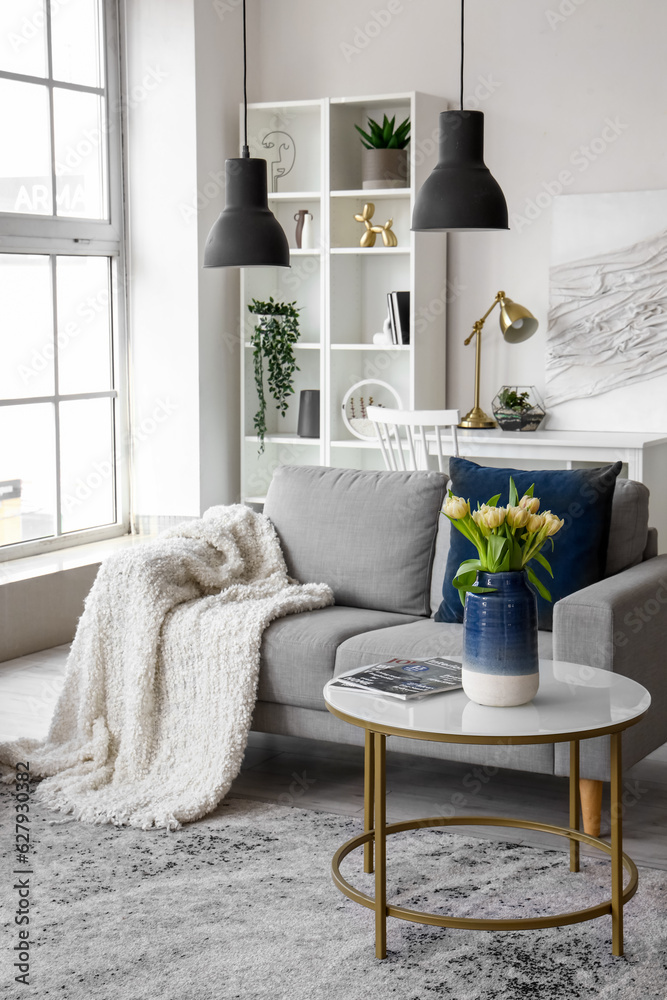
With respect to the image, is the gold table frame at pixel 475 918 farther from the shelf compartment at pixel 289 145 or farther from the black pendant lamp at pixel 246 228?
the shelf compartment at pixel 289 145

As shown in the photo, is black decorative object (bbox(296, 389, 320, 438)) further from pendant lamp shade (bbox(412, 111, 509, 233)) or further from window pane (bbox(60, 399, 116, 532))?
pendant lamp shade (bbox(412, 111, 509, 233))

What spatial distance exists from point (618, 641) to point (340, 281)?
2.99 meters

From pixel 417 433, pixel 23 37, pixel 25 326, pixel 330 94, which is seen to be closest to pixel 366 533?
pixel 417 433

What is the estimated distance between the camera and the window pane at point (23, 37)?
460cm

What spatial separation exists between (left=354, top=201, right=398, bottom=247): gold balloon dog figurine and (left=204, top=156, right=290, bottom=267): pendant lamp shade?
1929mm

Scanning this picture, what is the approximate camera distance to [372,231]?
17.0 feet

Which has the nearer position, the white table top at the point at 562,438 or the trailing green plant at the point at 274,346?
the white table top at the point at 562,438

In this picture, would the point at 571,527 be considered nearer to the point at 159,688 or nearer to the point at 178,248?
the point at 159,688

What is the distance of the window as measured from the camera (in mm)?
4684

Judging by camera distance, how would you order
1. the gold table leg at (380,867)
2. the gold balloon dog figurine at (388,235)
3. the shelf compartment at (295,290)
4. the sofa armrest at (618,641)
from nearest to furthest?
the gold table leg at (380,867), the sofa armrest at (618,641), the gold balloon dog figurine at (388,235), the shelf compartment at (295,290)

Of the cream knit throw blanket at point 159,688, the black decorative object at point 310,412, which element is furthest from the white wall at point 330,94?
the cream knit throw blanket at point 159,688

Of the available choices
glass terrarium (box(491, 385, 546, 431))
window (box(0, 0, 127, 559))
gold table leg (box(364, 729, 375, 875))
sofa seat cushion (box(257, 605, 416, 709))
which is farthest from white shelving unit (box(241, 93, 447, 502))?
gold table leg (box(364, 729, 375, 875))

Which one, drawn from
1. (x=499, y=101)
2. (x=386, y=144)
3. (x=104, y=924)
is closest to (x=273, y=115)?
(x=386, y=144)

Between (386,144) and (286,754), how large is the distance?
288 cm
